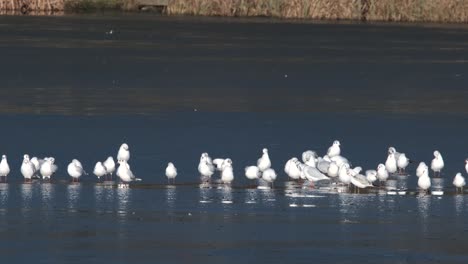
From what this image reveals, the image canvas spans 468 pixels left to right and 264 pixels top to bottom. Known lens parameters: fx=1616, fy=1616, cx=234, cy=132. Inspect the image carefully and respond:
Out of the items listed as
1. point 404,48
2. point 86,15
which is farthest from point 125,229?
point 86,15

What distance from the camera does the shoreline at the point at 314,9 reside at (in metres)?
48.4

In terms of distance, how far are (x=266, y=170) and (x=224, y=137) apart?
3.40 m

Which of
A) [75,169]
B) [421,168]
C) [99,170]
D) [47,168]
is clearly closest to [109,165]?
[99,170]

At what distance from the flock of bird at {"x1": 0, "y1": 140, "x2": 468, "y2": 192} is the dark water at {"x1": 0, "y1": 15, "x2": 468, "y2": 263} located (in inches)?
6.0

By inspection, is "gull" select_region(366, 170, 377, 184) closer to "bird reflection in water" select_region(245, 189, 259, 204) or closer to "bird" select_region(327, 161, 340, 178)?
"bird" select_region(327, 161, 340, 178)

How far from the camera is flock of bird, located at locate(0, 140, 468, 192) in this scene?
1417 cm

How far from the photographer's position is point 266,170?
1454cm


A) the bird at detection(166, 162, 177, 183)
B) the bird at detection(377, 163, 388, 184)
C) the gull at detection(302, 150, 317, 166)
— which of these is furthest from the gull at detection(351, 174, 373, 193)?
the bird at detection(166, 162, 177, 183)

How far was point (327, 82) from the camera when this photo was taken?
26.3m

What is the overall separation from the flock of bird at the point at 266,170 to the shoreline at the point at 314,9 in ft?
110

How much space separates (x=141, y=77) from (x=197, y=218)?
46.8 ft

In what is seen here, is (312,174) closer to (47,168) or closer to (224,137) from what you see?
(47,168)

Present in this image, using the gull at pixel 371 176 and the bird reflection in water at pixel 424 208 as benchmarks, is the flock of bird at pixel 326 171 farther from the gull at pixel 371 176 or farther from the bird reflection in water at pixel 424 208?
the bird reflection in water at pixel 424 208

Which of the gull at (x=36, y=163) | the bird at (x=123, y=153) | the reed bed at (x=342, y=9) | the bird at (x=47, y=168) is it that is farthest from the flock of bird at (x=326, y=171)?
the reed bed at (x=342, y=9)
